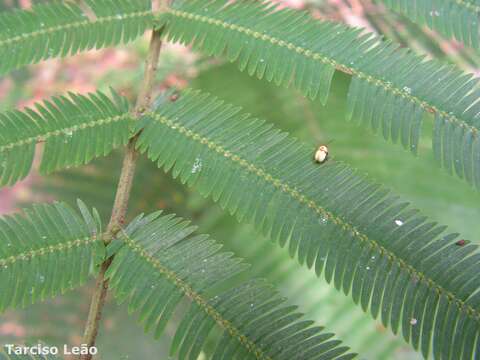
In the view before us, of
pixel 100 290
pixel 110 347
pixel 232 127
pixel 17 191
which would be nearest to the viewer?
pixel 100 290

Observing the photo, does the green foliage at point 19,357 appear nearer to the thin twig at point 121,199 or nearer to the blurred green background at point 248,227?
the thin twig at point 121,199

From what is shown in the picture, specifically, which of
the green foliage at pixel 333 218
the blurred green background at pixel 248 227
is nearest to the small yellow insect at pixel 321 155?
the green foliage at pixel 333 218

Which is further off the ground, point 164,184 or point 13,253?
point 164,184

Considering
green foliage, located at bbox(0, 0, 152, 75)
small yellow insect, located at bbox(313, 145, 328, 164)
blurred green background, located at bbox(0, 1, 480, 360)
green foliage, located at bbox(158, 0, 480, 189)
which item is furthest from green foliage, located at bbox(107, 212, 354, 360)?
blurred green background, located at bbox(0, 1, 480, 360)

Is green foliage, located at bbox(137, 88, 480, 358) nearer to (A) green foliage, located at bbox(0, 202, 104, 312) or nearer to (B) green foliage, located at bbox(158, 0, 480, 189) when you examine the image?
(B) green foliage, located at bbox(158, 0, 480, 189)

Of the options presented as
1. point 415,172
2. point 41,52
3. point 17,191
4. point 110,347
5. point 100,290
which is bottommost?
point 100,290

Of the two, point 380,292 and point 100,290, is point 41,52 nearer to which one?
point 100,290

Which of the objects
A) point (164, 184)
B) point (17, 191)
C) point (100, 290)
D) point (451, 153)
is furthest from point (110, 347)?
point (17, 191)
